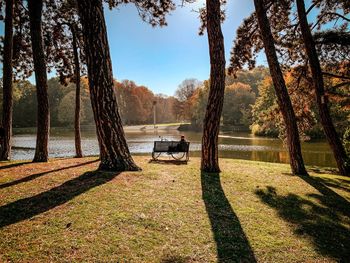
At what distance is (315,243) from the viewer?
4.06 meters

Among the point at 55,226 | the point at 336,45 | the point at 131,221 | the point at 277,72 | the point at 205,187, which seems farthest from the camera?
the point at 336,45

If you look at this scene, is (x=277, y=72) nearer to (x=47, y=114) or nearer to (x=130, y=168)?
(x=130, y=168)

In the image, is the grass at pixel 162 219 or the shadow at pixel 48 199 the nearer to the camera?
the grass at pixel 162 219

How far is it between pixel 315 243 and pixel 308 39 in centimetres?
900

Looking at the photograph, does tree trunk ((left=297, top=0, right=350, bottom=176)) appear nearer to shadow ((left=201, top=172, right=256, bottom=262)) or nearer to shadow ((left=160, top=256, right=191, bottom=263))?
shadow ((left=201, top=172, right=256, bottom=262))

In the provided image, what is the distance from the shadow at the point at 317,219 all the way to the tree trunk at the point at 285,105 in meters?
2.57

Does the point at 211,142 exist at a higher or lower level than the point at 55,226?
higher

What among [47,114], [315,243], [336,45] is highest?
[336,45]

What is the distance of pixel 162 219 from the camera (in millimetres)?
4246

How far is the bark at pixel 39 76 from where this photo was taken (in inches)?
341

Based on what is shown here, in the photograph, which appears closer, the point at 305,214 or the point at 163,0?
the point at 305,214

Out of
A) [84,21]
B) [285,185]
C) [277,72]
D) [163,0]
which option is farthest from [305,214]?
[163,0]

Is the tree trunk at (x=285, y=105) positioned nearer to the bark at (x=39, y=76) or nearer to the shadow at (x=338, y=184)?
the shadow at (x=338, y=184)

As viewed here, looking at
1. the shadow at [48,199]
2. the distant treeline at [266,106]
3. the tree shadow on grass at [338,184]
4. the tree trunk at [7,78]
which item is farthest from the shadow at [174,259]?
the distant treeline at [266,106]
